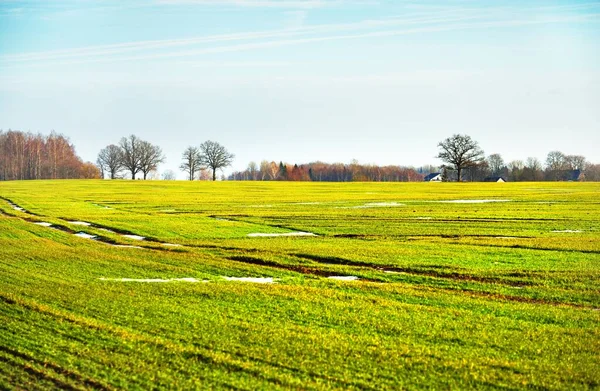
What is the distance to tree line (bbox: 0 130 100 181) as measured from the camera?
173500 millimetres

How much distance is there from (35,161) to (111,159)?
17830 millimetres

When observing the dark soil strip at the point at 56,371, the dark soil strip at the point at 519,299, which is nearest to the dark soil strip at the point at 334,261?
the dark soil strip at the point at 519,299

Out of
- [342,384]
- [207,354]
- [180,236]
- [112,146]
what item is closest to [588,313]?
[342,384]

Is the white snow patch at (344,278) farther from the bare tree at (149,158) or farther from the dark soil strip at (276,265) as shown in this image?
the bare tree at (149,158)

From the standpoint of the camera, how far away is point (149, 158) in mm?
169375

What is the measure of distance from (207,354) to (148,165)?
15964 cm

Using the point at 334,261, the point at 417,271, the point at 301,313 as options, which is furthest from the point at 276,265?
the point at 301,313

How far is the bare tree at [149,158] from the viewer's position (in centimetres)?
16875

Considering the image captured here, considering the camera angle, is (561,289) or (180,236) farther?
(180,236)

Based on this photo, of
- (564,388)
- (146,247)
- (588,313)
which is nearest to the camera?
(564,388)

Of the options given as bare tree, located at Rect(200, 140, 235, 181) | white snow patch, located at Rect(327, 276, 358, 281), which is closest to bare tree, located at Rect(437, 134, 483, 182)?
bare tree, located at Rect(200, 140, 235, 181)

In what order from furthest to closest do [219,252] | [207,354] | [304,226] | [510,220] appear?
[510,220] → [304,226] → [219,252] → [207,354]

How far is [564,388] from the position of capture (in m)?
11.5

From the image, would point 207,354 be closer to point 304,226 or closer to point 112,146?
point 304,226
